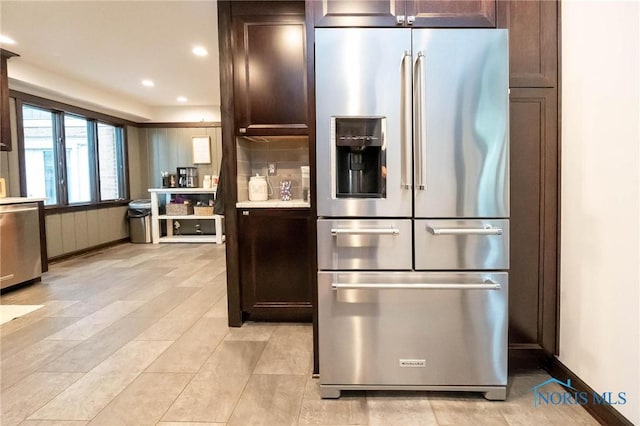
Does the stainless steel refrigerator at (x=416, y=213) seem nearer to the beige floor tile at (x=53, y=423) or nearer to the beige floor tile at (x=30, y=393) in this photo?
the beige floor tile at (x=53, y=423)

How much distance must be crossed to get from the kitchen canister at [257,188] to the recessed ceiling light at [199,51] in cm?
198

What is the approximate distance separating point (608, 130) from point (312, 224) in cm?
137

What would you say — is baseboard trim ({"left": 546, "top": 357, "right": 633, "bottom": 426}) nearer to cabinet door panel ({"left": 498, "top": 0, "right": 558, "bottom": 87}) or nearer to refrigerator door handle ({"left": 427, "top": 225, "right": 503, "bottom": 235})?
refrigerator door handle ({"left": 427, "top": 225, "right": 503, "bottom": 235})

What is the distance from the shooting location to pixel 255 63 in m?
2.67

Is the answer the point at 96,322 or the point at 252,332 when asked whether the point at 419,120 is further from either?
the point at 96,322

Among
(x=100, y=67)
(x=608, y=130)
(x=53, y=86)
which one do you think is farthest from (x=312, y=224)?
(x=53, y=86)

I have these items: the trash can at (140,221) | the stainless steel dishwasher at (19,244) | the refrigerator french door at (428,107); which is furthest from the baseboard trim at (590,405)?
the trash can at (140,221)

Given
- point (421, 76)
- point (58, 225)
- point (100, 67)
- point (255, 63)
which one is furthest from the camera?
point (58, 225)

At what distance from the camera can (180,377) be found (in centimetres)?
197

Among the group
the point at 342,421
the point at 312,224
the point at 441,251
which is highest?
the point at 312,224

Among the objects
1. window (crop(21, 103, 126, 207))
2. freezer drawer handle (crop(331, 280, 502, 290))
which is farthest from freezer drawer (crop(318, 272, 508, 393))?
window (crop(21, 103, 126, 207))

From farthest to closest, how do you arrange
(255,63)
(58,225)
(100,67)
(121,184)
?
(121,184), (58,225), (100,67), (255,63)

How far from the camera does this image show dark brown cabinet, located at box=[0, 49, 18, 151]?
3856mm

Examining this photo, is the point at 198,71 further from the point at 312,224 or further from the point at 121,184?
the point at 312,224
